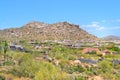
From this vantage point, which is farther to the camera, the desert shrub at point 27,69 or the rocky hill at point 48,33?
the rocky hill at point 48,33

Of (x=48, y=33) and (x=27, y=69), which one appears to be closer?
(x=27, y=69)

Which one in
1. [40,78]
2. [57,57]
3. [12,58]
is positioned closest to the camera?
[40,78]

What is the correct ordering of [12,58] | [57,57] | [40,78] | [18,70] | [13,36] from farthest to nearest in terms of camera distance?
[13,36]
[57,57]
[12,58]
[18,70]
[40,78]

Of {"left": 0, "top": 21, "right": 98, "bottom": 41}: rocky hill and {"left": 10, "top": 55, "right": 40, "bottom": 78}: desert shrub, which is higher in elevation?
{"left": 0, "top": 21, "right": 98, "bottom": 41}: rocky hill

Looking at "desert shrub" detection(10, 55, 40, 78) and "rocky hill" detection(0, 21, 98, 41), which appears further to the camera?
"rocky hill" detection(0, 21, 98, 41)

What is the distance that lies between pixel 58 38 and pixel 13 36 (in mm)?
21738

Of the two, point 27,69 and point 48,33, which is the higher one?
point 48,33

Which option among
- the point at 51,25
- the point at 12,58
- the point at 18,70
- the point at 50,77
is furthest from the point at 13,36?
the point at 50,77

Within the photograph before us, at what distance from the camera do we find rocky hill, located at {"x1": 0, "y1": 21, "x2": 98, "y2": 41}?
187625 millimetres

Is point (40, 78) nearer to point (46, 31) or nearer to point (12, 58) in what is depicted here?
point (12, 58)

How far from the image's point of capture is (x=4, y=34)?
190875 millimetres

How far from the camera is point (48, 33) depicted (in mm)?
190375

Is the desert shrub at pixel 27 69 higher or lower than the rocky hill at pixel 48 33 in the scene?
lower

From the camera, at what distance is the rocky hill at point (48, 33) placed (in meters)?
188
